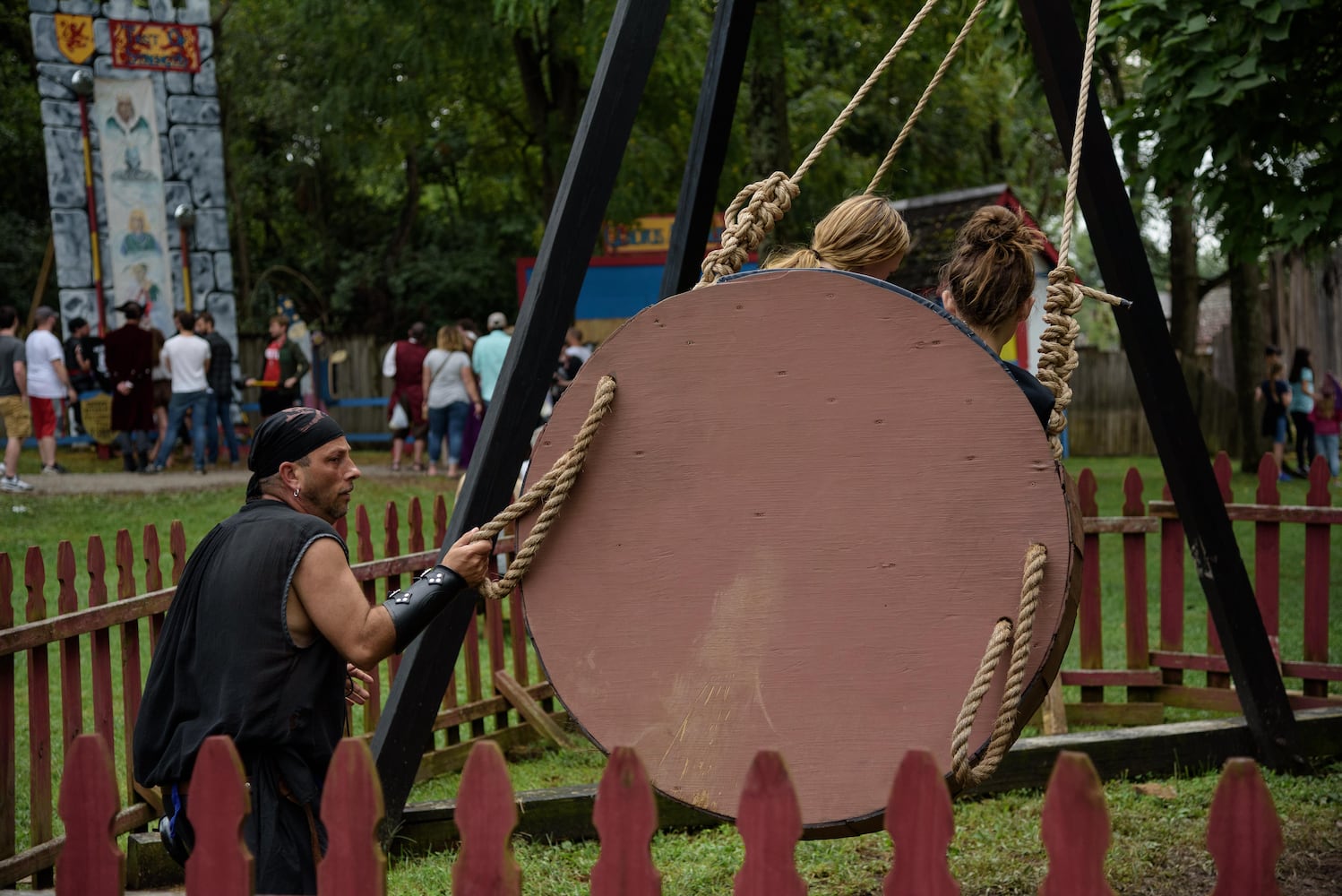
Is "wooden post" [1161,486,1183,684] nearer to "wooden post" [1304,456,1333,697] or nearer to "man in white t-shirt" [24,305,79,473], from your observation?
"wooden post" [1304,456,1333,697]

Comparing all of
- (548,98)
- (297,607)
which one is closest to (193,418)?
(548,98)

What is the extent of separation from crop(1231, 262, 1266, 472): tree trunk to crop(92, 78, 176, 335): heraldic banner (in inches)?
527

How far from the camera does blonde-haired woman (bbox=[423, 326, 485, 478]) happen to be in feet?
43.0

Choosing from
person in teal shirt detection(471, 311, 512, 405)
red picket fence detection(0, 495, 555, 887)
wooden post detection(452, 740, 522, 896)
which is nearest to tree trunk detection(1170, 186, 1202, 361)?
person in teal shirt detection(471, 311, 512, 405)

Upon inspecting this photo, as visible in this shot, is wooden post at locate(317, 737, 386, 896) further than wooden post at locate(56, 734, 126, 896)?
No

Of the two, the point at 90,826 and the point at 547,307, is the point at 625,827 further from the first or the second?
the point at 547,307

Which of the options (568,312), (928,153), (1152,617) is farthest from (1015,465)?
(928,153)

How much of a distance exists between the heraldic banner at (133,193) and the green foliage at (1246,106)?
40.0 feet

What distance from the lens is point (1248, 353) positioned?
16516 millimetres

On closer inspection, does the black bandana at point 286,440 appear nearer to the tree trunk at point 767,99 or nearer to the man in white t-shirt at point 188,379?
the tree trunk at point 767,99

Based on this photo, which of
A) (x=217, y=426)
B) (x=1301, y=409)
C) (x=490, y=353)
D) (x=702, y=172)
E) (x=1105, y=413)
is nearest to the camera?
(x=702, y=172)

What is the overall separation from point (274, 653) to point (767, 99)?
9.83 m

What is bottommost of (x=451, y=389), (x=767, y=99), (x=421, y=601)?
(x=421, y=601)

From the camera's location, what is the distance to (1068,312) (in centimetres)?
264
